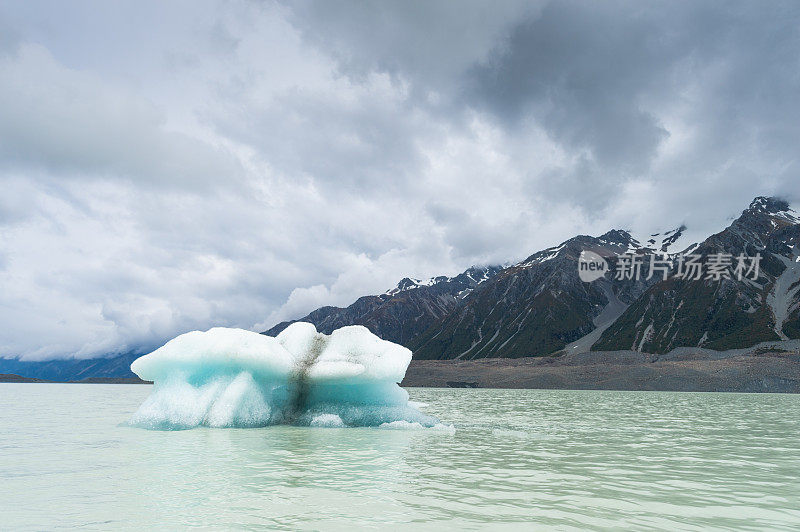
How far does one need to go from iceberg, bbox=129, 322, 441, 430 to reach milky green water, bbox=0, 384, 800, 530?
273cm

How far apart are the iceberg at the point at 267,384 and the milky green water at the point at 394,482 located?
2729 millimetres

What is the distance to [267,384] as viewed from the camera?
2652 centimetres

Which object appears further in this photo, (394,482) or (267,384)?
(267,384)

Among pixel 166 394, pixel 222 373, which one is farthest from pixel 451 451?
pixel 166 394

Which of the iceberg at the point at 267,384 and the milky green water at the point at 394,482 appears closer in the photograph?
the milky green water at the point at 394,482

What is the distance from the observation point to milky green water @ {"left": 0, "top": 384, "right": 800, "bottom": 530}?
9.03 m

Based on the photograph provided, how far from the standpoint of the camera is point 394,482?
1227 centimetres

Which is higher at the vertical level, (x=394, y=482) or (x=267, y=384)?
(x=267, y=384)

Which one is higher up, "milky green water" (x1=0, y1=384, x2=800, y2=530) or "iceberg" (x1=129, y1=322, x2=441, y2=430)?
"iceberg" (x1=129, y1=322, x2=441, y2=430)

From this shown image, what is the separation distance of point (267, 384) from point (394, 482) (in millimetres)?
15920

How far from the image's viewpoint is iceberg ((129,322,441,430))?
24.7 meters

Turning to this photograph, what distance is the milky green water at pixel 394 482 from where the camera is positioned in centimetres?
903

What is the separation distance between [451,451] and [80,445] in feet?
47.1

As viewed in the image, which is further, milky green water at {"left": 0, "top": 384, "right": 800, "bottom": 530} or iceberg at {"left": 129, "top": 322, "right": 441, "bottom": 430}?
iceberg at {"left": 129, "top": 322, "right": 441, "bottom": 430}
